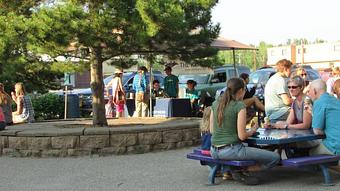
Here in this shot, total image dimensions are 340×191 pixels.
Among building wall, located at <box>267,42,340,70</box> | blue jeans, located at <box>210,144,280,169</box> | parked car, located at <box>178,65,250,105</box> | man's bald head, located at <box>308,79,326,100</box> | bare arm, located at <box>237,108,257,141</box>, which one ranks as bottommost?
blue jeans, located at <box>210,144,280,169</box>

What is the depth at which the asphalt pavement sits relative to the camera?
6.69 metres

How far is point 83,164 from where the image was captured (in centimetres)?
857

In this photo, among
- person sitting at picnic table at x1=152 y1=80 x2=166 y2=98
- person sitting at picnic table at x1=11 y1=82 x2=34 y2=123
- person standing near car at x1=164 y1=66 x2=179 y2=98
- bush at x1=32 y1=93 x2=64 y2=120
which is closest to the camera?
person sitting at picnic table at x1=11 y1=82 x2=34 y2=123

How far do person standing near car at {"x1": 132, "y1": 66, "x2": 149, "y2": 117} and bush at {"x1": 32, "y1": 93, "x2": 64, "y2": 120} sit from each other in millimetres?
3399

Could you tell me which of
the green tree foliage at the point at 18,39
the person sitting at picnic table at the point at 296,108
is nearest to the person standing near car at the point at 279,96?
the person sitting at picnic table at the point at 296,108

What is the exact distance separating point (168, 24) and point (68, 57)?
9.91 feet

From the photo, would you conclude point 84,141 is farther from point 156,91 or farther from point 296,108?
point 156,91

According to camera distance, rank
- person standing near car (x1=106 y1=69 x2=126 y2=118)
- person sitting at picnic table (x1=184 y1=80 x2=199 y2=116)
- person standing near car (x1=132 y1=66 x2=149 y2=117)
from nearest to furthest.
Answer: person standing near car (x1=132 y1=66 x2=149 y2=117), person standing near car (x1=106 y1=69 x2=126 y2=118), person sitting at picnic table (x1=184 y1=80 x2=199 y2=116)

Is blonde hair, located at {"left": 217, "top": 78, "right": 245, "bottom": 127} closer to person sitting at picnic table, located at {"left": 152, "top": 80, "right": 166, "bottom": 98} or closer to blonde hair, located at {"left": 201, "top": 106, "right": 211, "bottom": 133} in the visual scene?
blonde hair, located at {"left": 201, "top": 106, "right": 211, "bottom": 133}

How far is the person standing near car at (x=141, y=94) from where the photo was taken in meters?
14.4

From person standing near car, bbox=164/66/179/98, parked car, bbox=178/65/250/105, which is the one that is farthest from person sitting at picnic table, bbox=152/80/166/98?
parked car, bbox=178/65/250/105

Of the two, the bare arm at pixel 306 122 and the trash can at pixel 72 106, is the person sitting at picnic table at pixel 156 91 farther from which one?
the bare arm at pixel 306 122

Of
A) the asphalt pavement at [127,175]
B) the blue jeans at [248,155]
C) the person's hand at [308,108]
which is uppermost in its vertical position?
the person's hand at [308,108]

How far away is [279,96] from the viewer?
8.38m
